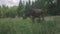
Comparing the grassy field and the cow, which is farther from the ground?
the cow

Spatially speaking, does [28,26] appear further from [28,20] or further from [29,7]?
[29,7]

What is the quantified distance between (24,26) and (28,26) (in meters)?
0.06

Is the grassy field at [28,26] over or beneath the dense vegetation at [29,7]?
beneath

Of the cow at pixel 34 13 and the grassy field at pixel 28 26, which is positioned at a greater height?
the cow at pixel 34 13

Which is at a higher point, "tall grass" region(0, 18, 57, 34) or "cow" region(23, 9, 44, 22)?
"cow" region(23, 9, 44, 22)

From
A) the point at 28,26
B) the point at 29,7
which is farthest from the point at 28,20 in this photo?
the point at 29,7

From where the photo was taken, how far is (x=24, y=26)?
2.33 m

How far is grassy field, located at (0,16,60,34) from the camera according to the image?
232cm

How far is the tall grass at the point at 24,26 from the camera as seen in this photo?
7.61 feet

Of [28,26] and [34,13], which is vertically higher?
[34,13]

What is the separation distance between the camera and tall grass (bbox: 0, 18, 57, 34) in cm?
232

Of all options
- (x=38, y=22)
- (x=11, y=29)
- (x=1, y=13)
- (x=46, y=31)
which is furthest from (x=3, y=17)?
(x=46, y=31)

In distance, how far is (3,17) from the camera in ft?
7.59

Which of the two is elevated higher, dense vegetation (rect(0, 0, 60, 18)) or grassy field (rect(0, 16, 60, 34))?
dense vegetation (rect(0, 0, 60, 18))
